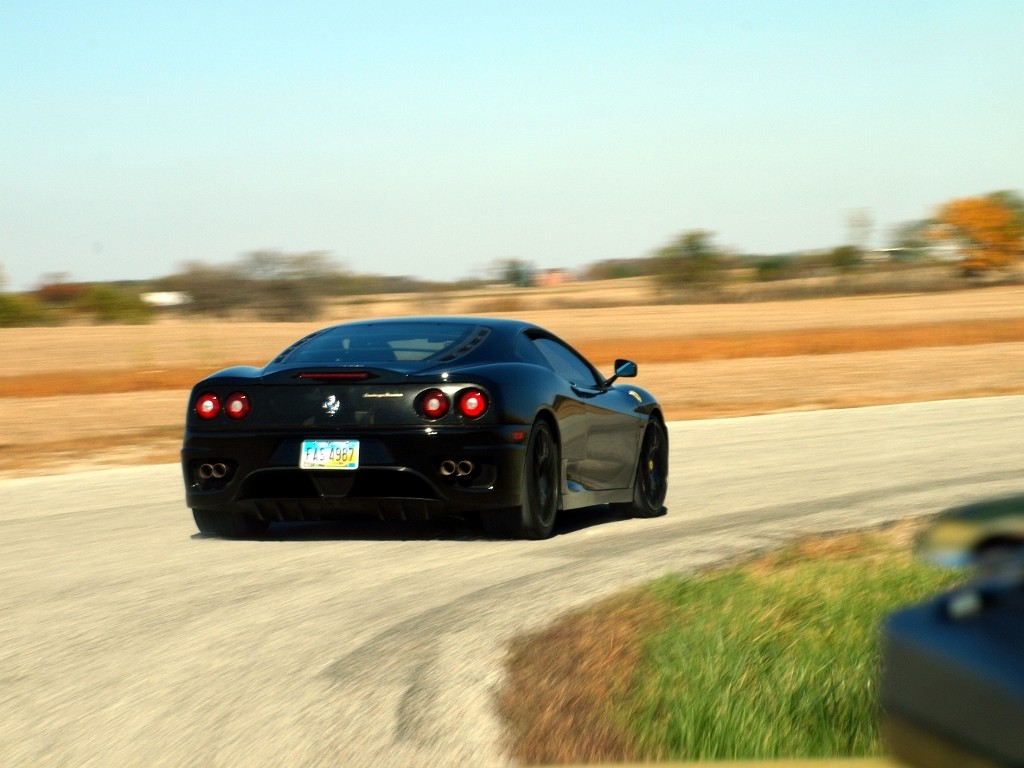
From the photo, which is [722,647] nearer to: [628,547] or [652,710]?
[652,710]

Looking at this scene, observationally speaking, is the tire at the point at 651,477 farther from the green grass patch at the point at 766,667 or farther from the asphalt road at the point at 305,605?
the green grass patch at the point at 766,667

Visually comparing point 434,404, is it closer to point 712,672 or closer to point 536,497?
point 536,497

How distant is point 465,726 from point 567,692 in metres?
0.43

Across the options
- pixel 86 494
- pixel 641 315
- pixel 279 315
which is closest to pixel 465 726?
pixel 86 494

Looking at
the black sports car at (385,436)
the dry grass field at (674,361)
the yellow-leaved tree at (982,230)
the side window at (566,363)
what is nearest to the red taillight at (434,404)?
the black sports car at (385,436)

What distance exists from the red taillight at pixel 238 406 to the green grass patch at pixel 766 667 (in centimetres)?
278

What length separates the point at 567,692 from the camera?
4855 millimetres

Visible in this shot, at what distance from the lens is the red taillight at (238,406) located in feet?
27.4

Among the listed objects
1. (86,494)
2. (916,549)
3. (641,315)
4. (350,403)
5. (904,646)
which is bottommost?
(641,315)

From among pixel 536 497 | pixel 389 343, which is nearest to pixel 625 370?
pixel 536 497

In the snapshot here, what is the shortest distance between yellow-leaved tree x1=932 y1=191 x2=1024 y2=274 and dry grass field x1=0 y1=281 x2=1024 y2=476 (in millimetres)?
48109

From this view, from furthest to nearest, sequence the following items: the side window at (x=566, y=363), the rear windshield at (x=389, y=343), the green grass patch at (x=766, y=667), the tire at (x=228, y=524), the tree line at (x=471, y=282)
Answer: the tree line at (x=471, y=282) < the side window at (x=566, y=363) < the tire at (x=228, y=524) < the rear windshield at (x=389, y=343) < the green grass patch at (x=766, y=667)

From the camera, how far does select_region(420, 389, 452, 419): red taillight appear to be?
812 centimetres

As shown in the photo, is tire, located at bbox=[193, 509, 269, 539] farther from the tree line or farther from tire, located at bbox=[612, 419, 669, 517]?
the tree line
